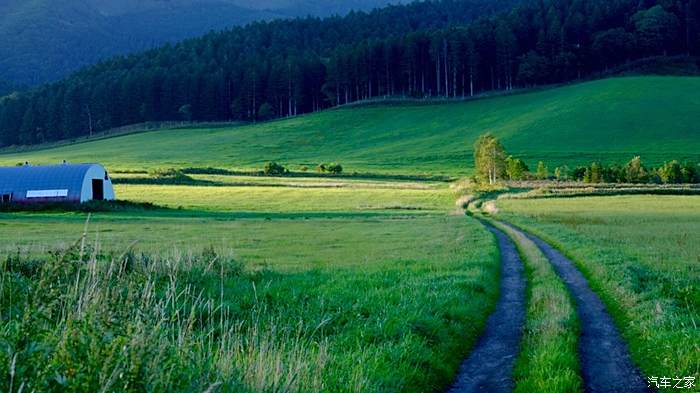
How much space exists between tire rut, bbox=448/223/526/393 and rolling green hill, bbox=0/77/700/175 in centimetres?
8382

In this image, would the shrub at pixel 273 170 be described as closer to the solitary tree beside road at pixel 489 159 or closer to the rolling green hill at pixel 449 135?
the rolling green hill at pixel 449 135

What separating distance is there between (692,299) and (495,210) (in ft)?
135

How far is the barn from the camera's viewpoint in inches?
2484

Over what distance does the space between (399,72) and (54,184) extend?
127 meters

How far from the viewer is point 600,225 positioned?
4394cm

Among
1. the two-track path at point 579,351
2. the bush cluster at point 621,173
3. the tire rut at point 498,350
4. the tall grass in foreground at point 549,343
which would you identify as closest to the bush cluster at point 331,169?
the bush cluster at point 621,173

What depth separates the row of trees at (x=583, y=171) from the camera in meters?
85.9

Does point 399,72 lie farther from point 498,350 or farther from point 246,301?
point 498,350

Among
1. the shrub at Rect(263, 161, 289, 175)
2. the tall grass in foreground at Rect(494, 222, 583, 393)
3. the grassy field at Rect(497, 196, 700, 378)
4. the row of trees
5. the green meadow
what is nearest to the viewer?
the green meadow

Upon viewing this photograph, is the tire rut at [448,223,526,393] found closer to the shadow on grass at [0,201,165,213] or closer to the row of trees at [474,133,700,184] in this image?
the shadow on grass at [0,201,165,213]

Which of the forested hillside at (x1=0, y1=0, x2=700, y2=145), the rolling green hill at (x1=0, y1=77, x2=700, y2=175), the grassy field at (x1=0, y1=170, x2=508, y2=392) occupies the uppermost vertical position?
the forested hillside at (x1=0, y1=0, x2=700, y2=145)

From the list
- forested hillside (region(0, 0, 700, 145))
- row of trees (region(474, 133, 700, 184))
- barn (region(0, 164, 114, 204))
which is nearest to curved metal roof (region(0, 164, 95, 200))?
barn (region(0, 164, 114, 204))

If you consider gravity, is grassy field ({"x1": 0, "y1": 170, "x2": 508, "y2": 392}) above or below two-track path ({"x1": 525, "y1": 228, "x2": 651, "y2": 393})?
above

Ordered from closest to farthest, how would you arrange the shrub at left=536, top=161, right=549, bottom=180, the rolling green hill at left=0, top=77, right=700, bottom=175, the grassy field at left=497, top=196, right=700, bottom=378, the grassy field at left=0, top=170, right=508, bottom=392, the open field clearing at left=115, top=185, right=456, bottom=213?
the grassy field at left=0, top=170, right=508, bottom=392 → the grassy field at left=497, top=196, right=700, bottom=378 → the open field clearing at left=115, top=185, right=456, bottom=213 → the shrub at left=536, top=161, right=549, bottom=180 → the rolling green hill at left=0, top=77, right=700, bottom=175
